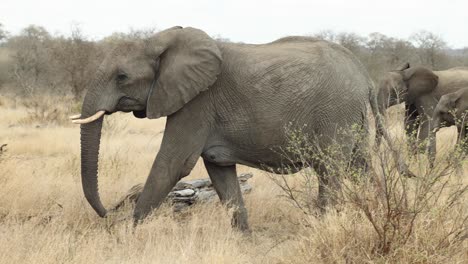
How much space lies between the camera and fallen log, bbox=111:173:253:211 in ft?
19.9

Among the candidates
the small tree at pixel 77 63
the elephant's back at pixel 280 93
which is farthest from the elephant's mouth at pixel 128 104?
the small tree at pixel 77 63

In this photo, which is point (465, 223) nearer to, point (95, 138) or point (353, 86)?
point (353, 86)

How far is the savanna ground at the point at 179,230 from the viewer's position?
13.0 feet

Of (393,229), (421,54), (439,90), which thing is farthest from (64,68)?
(421,54)

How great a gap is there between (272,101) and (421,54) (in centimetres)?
3392

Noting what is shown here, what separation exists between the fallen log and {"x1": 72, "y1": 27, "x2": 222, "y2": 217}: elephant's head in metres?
1.16

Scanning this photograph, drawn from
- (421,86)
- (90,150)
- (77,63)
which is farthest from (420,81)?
(77,63)

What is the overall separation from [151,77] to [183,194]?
1.58 m

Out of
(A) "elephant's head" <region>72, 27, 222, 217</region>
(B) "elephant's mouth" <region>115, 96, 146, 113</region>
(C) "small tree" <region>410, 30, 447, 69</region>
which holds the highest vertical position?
(A) "elephant's head" <region>72, 27, 222, 217</region>

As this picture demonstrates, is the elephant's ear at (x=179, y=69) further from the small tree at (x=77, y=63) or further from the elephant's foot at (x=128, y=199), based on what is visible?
the small tree at (x=77, y=63)

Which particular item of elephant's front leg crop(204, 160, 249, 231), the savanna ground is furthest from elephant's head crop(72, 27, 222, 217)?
elephant's front leg crop(204, 160, 249, 231)

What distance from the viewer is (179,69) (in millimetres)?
4883

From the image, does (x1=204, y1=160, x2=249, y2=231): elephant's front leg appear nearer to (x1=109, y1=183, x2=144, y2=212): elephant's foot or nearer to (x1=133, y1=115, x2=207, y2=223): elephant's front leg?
(x1=133, y1=115, x2=207, y2=223): elephant's front leg

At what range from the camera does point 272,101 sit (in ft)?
16.3
